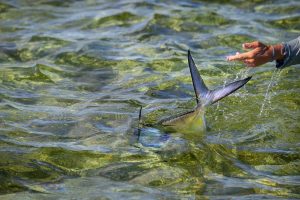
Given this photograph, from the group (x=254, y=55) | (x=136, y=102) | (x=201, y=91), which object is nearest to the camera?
(x=254, y=55)

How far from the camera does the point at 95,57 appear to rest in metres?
8.14

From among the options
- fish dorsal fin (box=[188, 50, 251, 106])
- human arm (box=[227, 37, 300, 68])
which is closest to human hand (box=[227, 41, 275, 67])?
human arm (box=[227, 37, 300, 68])

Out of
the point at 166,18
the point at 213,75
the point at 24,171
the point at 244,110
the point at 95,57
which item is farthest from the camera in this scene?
the point at 166,18

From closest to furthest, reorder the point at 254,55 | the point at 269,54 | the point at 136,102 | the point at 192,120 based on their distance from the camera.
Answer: the point at 254,55, the point at 269,54, the point at 192,120, the point at 136,102

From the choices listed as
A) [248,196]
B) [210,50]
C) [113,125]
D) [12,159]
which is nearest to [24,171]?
[12,159]

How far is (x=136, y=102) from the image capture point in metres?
6.60

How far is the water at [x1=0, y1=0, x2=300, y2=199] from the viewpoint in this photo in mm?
4754

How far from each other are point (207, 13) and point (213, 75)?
2.78 metres

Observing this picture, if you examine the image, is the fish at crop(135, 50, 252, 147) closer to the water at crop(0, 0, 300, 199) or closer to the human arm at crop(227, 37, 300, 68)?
the water at crop(0, 0, 300, 199)

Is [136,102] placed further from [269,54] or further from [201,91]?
[269,54]

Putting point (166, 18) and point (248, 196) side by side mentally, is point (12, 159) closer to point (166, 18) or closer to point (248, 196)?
point (248, 196)

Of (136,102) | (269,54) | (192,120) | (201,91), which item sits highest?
(269,54)

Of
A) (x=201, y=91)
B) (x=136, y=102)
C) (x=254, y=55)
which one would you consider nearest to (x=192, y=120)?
(x=201, y=91)

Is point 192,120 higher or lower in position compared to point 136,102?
higher
